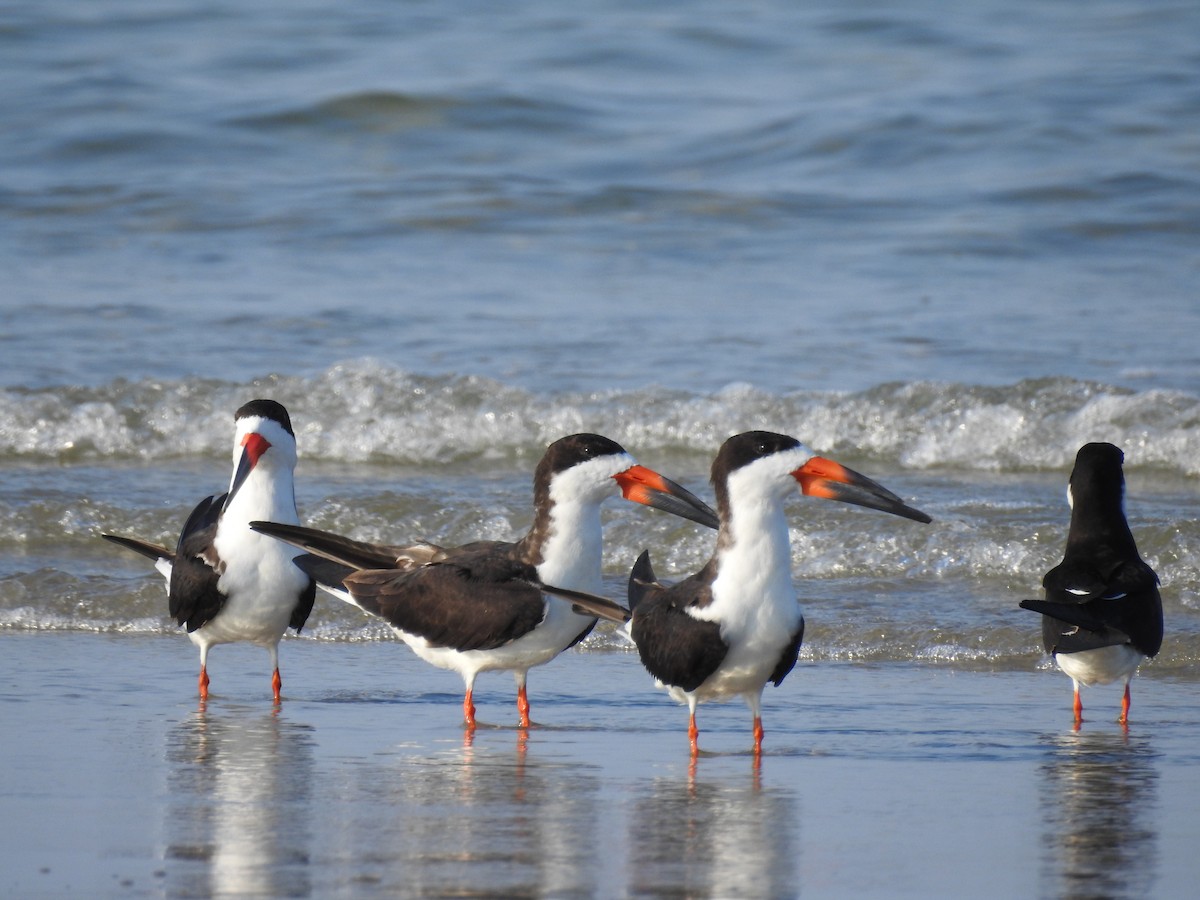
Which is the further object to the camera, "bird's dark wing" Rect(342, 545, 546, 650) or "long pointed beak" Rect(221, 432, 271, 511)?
"long pointed beak" Rect(221, 432, 271, 511)

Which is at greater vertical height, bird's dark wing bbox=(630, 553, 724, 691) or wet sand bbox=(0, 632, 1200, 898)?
bird's dark wing bbox=(630, 553, 724, 691)

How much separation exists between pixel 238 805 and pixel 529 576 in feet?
4.57

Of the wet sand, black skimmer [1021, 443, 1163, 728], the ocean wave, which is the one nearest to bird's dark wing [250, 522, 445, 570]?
the wet sand

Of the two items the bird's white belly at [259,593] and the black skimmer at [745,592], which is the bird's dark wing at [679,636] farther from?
the bird's white belly at [259,593]

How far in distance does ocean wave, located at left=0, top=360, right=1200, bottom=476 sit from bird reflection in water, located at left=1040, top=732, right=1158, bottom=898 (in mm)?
4695

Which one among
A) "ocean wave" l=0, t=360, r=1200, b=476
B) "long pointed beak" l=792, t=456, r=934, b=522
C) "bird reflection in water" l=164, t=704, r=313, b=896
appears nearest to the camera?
"bird reflection in water" l=164, t=704, r=313, b=896

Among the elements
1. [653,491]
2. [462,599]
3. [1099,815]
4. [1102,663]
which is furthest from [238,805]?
[1102,663]

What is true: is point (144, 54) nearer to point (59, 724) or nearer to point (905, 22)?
point (905, 22)

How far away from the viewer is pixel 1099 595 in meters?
5.81

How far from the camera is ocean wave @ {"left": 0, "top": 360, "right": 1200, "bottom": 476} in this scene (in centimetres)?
1017

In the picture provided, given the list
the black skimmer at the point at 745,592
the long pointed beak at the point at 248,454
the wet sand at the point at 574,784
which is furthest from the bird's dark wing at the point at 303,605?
the black skimmer at the point at 745,592

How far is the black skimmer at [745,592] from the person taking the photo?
508cm

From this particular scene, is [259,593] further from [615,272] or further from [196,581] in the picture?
[615,272]

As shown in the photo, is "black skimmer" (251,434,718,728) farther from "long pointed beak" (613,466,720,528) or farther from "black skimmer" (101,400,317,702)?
"black skimmer" (101,400,317,702)
